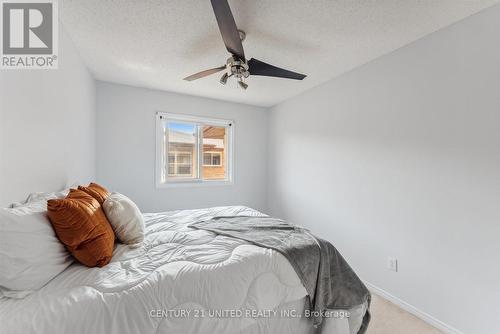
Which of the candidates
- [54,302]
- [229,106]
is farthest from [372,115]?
[54,302]

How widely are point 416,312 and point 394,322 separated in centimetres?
26

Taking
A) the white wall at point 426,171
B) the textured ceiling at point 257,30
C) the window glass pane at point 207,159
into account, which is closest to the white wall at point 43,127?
the textured ceiling at point 257,30

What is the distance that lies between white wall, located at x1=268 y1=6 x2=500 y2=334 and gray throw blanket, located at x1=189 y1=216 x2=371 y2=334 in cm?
79

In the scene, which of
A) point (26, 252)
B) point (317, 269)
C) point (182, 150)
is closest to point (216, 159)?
point (182, 150)

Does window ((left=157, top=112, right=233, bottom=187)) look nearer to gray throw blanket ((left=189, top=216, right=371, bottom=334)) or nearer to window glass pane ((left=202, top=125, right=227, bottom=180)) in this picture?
window glass pane ((left=202, top=125, right=227, bottom=180))

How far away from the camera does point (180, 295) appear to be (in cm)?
109

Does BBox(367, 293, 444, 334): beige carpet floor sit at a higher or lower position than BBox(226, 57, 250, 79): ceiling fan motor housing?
lower

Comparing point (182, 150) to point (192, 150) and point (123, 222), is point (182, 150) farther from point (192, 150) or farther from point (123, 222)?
point (123, 222)

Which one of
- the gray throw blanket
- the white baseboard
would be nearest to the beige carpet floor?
the white baseboard

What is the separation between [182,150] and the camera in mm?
3650

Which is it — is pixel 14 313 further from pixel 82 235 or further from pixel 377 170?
pixel 377 170

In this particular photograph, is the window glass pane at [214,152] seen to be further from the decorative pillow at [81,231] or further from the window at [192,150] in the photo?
the decorative pillow at [81,231]

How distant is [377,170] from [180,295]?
7.14 feet

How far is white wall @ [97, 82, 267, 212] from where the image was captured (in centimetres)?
306
